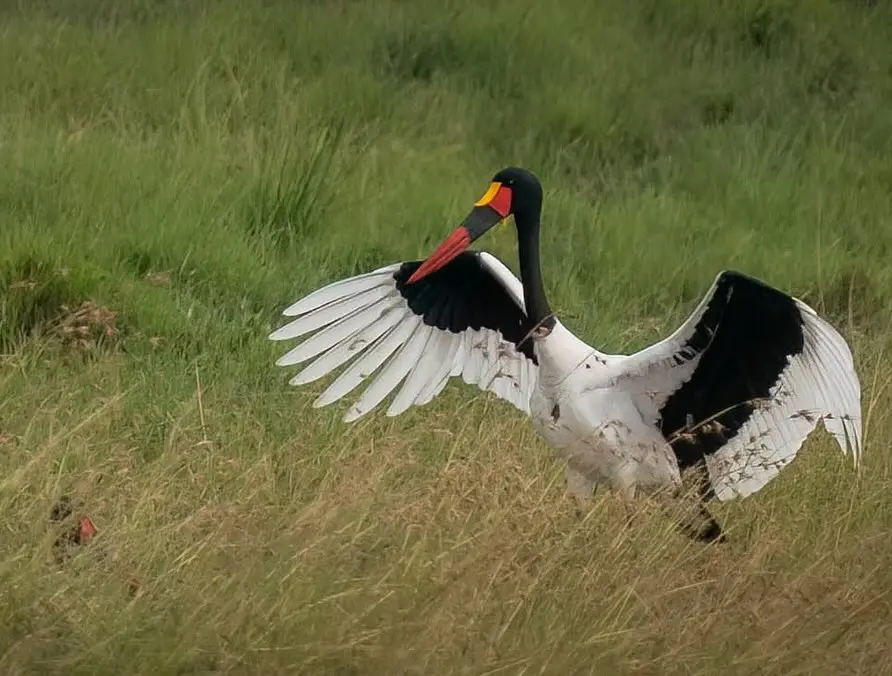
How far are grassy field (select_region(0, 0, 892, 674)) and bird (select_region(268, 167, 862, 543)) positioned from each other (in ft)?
0.51

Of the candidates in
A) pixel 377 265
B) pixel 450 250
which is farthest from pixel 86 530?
pixel 377 265

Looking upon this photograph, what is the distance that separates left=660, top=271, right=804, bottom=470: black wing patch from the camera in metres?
4.07

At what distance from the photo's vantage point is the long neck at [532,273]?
448 cm

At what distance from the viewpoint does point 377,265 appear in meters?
6.57

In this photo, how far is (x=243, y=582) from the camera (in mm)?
3229

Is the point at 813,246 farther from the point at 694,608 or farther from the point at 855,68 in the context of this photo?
the point at 694,608

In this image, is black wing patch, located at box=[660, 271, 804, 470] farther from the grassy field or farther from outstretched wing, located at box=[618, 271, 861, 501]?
the grassy field

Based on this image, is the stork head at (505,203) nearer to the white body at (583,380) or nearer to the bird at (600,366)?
the bird at (600,366)

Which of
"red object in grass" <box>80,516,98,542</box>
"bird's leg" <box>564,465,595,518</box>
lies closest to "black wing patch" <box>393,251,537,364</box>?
"bird's leg" <box>564,465,595,518</box>

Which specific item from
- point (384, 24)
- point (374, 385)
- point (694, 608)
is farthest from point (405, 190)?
point (694, 608)

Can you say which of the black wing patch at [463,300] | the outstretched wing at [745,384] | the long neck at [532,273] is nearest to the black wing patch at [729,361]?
the outstretched wing at [745,384]

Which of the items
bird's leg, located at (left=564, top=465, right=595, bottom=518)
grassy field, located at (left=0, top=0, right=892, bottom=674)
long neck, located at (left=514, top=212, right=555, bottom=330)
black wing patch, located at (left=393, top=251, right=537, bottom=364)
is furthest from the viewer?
black wing patch, located at (left=393, top=251, right=537, bottom=364)

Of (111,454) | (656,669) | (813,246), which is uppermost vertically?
(656,669)

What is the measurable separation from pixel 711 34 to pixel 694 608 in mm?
6787
